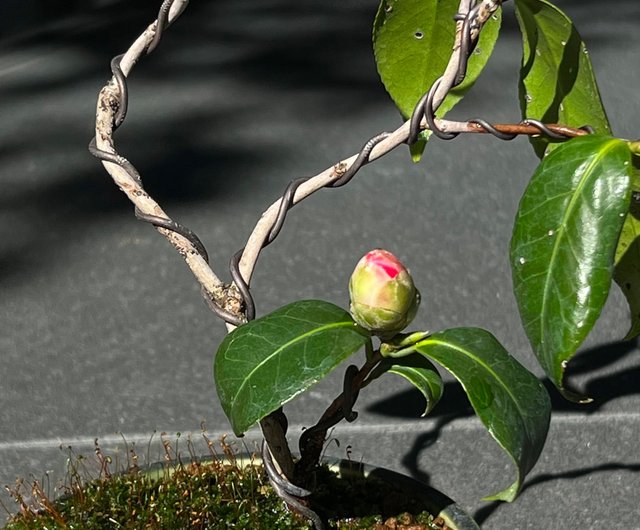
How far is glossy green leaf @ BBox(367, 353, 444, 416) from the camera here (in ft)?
2.84

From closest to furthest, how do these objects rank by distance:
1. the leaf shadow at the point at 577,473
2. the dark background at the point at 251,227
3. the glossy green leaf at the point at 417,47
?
the glossy green leaf at the point at 417,47 → the leaf shadow at the point at 577,473 → the dark background at the point at 251,227

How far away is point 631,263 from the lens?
0.98 meters

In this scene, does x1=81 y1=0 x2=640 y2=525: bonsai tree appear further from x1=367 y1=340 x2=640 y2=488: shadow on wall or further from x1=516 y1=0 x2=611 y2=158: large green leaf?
x1=367 y1=340 x2=640 y2=488: shadow on wall

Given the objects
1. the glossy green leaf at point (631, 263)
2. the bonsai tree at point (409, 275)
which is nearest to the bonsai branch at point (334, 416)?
the bonsai tree at point (409, 275)

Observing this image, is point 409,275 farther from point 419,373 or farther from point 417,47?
point 417,47

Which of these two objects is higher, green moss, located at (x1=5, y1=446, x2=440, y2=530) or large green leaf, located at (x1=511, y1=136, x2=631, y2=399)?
large green leaf, located at (x1=511, y1=136, x2=631, y2=399)

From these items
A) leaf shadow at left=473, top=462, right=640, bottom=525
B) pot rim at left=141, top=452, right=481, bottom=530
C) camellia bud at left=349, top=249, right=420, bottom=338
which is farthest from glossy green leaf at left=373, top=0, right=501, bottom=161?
leaf shadow at left=473, top=462, right=640, bottom=525

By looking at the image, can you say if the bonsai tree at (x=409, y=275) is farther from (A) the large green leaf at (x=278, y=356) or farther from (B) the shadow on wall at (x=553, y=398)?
(B) the shadow on wall at (x=553, y=398)

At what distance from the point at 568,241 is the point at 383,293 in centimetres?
15

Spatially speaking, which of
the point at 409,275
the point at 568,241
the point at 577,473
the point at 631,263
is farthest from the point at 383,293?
the point at 577,473

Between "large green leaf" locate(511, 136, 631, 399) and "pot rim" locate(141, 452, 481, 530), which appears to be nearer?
"large green leaf" locate(511, 136, 631, 399)

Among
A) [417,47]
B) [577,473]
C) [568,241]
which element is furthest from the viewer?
[577,473]

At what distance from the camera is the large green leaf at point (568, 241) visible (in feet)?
2.43

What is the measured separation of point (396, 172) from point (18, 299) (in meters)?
0.94
